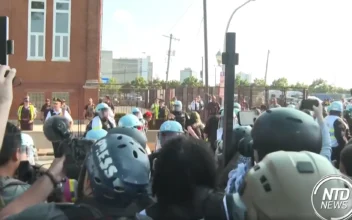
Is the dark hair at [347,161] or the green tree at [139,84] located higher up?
the green tree at [139,84]

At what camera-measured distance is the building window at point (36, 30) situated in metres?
29.0

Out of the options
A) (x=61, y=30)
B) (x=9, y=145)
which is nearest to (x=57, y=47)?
(x=61, y=30)

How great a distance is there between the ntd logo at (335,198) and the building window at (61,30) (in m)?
28.2

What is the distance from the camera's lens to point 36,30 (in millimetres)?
29031

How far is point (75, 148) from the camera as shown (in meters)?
2.93

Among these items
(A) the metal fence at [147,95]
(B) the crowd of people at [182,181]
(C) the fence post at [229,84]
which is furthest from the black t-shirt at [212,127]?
(A) the metal fence at [147,95]

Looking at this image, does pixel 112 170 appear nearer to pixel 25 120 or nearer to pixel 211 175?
pixel 211 175

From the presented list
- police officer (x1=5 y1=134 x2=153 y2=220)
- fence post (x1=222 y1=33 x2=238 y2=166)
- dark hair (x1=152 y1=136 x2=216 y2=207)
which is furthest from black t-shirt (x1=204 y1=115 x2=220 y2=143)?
police officer (x1=5 y1=134 x2=153 y2=220)

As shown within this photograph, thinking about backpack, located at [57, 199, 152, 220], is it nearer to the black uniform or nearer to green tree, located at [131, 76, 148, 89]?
the black uniform

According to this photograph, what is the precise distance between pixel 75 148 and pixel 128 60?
165374mm

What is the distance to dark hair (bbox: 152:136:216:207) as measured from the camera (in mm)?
2486

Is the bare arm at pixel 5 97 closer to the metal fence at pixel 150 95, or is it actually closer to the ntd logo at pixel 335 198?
the ntd logo at pixel 335 198

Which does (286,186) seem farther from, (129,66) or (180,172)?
(129,66)

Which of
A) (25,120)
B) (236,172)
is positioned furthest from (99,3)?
(236,172)
